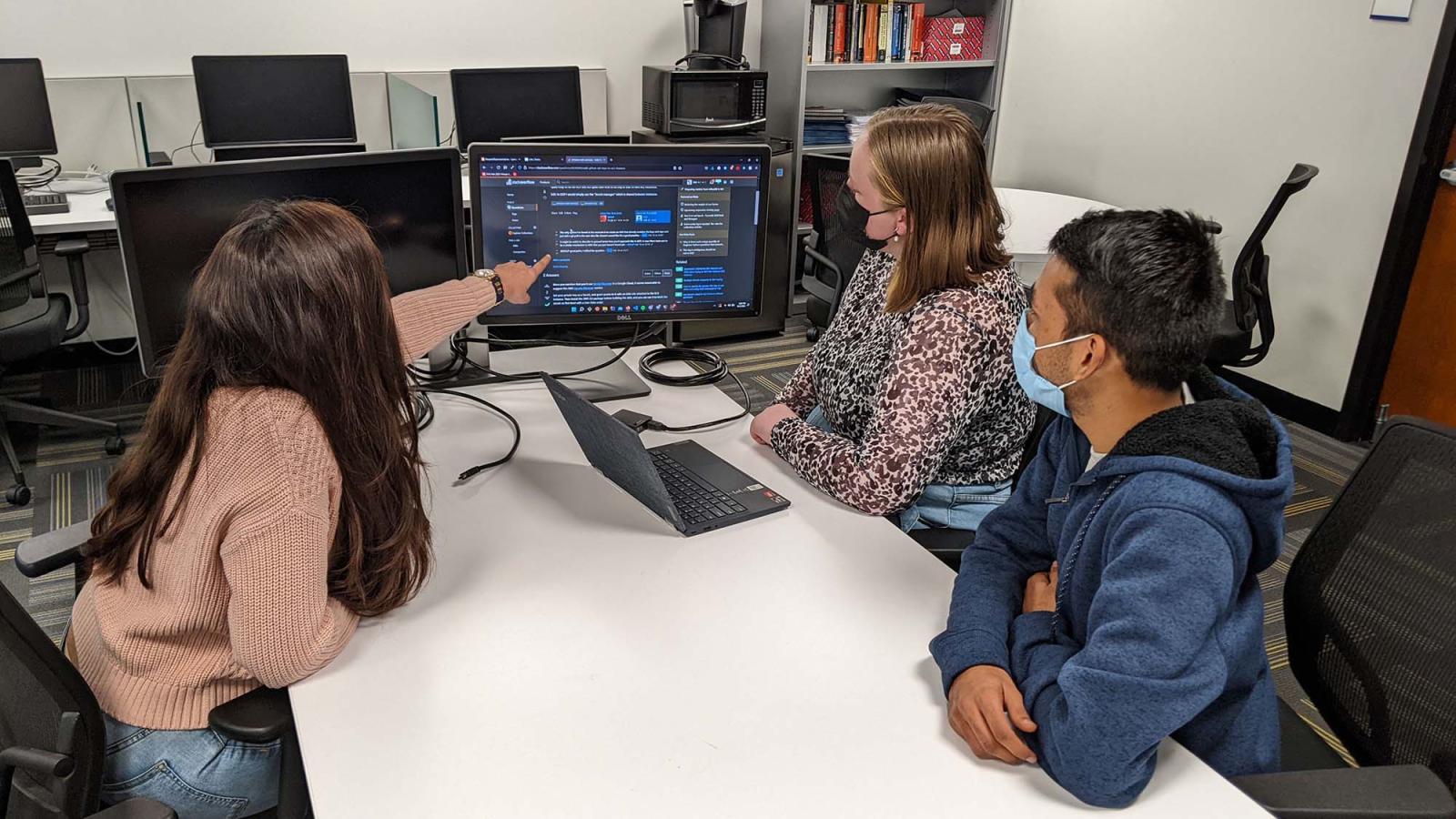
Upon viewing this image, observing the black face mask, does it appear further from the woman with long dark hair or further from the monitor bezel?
the monitor bezel

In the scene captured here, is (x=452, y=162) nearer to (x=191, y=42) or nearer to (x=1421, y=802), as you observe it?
(x=1421, y=802)

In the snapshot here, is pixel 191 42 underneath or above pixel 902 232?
above

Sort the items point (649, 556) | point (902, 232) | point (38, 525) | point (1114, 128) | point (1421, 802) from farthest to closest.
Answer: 1. point (1114, 128)
2. point (38, 525)
3. point (902, 232)
4. point (649, 556)
5. point (1421, 802)

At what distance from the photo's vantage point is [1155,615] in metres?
0.97

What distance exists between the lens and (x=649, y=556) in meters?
1.43

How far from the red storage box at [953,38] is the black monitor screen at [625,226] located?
3281mm

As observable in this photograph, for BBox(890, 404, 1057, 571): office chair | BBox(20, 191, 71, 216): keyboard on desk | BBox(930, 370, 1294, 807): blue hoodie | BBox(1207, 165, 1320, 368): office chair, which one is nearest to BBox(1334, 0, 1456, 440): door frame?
BBox(1207, 165, 1320, 368): office chair

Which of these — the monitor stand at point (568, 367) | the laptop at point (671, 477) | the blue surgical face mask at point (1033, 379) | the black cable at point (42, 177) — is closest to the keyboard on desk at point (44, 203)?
the black cable at point (42, 177)

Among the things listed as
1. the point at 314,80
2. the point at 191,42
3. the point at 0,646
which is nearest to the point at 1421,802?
the point at 0,646

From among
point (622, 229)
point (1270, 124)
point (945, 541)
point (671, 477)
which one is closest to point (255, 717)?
point (671, 477)

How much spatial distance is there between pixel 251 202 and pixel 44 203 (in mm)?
2201

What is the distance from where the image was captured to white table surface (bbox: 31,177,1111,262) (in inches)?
128

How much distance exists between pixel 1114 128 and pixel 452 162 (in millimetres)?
3276

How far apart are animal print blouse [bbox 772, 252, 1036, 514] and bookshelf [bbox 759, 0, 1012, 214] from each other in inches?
117
